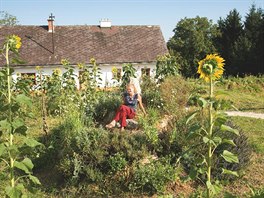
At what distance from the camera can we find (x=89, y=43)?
89.4ft

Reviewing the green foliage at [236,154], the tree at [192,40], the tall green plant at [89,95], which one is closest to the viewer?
the green foliage at [236,154]

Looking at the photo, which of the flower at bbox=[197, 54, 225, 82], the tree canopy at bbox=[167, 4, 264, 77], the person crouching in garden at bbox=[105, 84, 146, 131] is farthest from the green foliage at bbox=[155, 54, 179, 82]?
the tree canopy at bbox=[167, 4, 264, 77]

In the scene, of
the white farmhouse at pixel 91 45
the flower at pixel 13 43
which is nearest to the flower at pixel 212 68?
the flower at pixel 13 43

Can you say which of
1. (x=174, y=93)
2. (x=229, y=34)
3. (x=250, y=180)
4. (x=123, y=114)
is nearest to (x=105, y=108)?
(x=123, y=114)

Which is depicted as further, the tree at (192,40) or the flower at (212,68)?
the tree at (192,40)

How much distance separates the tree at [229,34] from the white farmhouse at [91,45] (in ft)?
A: 19.3

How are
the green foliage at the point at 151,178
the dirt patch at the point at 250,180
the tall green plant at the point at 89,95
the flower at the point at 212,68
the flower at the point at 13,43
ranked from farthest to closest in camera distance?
the tall green plant at the point at 89,95 < the dirt patch at the point at 250,180 < the green foliage at the point at 151,178 < the flower at the point at 13,43 < the flower at the point at 212,68

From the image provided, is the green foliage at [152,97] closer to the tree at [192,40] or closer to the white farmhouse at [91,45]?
the white farmhouse at [91,45]

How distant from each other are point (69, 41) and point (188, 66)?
1637cm

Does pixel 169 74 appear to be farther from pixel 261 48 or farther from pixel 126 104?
pixel 261 48

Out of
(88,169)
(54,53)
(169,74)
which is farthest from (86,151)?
(54,53)

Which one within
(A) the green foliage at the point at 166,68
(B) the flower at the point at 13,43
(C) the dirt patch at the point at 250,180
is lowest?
(C) the dirt patch at the point at 250,180

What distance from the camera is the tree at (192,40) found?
133 feet

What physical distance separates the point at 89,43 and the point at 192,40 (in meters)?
17.7
